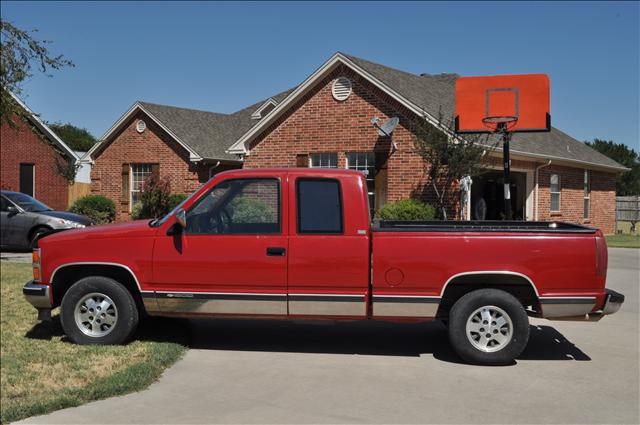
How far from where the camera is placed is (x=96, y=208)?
86.9 ft

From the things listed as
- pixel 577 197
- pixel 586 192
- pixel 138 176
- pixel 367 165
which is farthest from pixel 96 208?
pixel 586 192

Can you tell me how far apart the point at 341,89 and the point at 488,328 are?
14127 millimetres

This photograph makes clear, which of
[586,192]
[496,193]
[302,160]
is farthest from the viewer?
[586,192]

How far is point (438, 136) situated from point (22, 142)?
63.6 feet

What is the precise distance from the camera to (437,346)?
7770 millimetres

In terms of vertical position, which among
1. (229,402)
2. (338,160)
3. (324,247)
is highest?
(338,160)

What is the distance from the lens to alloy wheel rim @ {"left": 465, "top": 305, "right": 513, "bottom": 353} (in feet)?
22.5

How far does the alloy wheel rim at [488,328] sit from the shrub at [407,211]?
10.3m

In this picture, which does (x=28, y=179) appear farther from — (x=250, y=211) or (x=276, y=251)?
(x=276, y=251)

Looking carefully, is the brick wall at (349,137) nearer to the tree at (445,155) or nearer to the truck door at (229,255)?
the tree at (445,155)

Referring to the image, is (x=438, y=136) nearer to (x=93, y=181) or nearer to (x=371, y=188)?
(x=371, y=188)

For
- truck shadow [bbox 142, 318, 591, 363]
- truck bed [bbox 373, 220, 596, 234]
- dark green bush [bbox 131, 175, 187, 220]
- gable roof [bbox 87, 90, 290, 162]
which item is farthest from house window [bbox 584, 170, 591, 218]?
truck bed [bbox 373, 220, 596, 234]

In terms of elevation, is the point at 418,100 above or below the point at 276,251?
above

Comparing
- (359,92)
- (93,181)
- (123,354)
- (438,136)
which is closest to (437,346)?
(123,354)
